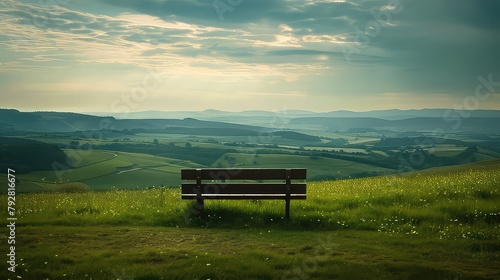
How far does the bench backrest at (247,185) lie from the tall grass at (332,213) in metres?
0.83

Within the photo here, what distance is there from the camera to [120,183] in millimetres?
91188

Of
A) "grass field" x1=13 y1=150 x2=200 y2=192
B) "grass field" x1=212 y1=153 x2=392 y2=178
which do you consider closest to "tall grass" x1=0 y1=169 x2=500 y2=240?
"grass field" x1=13 y1=150 x2=200 y2=192

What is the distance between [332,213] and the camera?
15.1 meters

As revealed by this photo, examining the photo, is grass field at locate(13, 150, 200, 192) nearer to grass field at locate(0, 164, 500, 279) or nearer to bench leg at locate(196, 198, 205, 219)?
grass field at locate(0, 164, 500, 279)

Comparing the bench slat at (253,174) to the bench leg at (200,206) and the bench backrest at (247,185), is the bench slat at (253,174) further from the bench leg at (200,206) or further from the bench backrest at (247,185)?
the bench leg at (200,206)

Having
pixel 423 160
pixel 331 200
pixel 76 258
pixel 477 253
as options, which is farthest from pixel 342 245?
pixel 423 160

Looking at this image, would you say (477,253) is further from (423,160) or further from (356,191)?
(423,160)

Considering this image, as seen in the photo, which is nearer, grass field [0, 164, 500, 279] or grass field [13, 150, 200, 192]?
grass field [0, 164, 500, 279]

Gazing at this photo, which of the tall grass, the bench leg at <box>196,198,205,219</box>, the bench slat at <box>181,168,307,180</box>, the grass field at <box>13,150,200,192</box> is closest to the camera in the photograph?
the tall grass

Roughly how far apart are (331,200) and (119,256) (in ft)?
30.8

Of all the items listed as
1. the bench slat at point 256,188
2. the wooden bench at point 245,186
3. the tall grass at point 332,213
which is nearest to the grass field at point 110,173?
the tall grass at point 332,213

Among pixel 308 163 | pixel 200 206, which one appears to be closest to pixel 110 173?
pixel 308 163

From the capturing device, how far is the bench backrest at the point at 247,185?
14438 millimetres

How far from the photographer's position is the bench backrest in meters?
14.4
